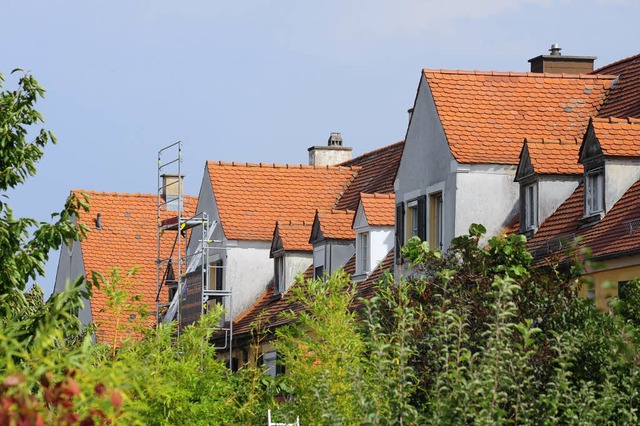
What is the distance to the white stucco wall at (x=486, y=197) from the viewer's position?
3180cm

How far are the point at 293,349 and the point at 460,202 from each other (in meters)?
7.14

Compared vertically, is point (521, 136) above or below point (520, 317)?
above

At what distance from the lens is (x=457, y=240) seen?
67.1 feet

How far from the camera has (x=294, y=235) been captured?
43500 millimetres

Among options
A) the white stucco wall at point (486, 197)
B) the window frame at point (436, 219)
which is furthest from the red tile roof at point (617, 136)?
the window frame at point (436, 219)

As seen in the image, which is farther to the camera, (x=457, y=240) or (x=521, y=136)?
(x=521, y=136)

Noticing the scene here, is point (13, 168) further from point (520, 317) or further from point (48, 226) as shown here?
point (520, 317)

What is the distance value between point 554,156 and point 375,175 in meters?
14.0

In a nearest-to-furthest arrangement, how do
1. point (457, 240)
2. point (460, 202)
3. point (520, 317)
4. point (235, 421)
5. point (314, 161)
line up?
1. point (520, 317)
2. point (457, 240)
3. point (235, 421)
4. point (460, 202)
5. point (314, 161)

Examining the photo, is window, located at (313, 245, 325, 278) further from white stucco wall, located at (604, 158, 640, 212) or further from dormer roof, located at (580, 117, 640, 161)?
white stucco wall, located at (604, 158, 640, 212)

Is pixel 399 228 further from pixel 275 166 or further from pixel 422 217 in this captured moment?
pixel 275 166

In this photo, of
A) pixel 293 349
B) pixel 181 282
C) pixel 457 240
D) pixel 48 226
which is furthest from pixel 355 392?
pixel 181 282

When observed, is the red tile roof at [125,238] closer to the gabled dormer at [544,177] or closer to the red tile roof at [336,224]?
the red tile roof at [336,224]

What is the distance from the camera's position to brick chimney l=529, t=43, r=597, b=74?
123 feet
